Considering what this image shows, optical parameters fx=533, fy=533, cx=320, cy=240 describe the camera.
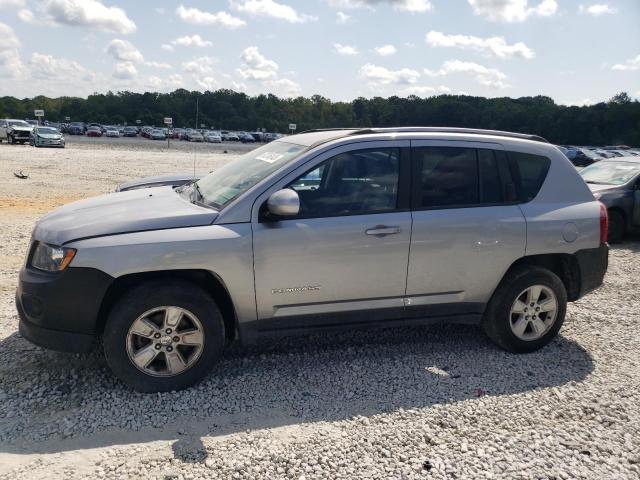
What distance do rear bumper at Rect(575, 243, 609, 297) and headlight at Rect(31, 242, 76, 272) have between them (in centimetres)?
409

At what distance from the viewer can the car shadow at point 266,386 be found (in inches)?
132

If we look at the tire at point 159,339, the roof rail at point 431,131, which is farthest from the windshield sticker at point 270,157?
the tire at point 159,339

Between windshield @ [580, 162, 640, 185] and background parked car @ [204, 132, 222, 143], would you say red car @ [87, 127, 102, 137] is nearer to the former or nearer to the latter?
background parked car @ [204, 132, 222, 143]

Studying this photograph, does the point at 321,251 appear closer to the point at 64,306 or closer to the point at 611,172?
the point at 64,306

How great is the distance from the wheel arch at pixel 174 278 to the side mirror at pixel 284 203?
63 cm

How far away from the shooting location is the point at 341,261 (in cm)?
398

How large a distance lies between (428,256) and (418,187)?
21.9 inches

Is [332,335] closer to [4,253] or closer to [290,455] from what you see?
[290,455]

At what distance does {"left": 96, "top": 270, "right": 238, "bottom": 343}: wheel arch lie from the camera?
3.68m

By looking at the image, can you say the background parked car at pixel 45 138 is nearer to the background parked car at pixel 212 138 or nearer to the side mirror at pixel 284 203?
the background parked car at pixel 212 138

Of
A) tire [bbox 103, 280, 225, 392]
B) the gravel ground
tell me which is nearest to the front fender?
tire [bbox 103, 280, 225, 392]

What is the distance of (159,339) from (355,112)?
102 m

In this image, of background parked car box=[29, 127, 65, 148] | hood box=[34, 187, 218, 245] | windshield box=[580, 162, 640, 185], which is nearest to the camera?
hood box=[34, 187, 218, 245]

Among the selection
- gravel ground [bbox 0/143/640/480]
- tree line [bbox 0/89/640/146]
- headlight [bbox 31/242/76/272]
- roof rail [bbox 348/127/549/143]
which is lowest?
gravel ground [bbox 0/143/640/480]
